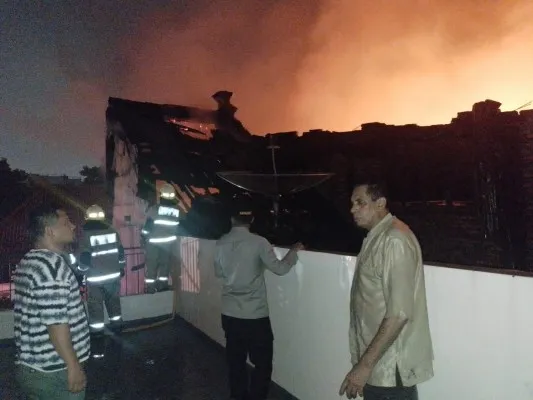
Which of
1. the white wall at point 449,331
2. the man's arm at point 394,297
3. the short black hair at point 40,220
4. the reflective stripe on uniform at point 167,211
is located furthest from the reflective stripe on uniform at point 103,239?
the man's arm at point 394,297

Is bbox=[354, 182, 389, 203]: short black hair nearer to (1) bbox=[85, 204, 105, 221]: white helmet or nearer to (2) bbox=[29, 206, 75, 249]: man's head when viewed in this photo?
(2) bbox=[29, 206, 75, 249]: man's head

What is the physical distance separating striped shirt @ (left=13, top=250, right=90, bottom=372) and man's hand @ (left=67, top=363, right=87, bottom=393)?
0.09m

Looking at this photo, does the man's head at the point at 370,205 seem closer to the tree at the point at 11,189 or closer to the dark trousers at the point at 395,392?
the dark trousers at the point at 395,392

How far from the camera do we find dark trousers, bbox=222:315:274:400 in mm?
4082

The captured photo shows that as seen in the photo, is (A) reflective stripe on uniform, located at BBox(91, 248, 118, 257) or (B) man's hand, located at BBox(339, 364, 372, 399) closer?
(B) man's hand, located at BBox(339, 364, 372, 399)

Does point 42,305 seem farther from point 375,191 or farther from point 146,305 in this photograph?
point 146,305

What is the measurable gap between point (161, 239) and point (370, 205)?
20.4ft

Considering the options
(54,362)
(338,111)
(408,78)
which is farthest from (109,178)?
(54,362)

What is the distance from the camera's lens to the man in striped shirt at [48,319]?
2.50 metres

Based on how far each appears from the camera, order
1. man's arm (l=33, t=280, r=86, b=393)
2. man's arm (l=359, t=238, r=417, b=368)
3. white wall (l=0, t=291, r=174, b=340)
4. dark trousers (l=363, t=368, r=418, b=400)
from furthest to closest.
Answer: white wall (l=0, t=291, r=174, b=340)
man's arm (l=33, t=280, r=86, b=393)
dark trousers (l=363, t=368, r=418, b=400)
man's arm (l=359, t=238, r=417, b=368)

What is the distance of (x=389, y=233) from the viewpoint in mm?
2195

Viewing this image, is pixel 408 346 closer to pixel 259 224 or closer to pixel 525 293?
pixel 525 293

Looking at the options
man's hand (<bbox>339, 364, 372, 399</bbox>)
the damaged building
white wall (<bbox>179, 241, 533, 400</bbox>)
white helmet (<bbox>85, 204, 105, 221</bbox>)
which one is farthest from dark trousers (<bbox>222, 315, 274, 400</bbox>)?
white helmet (<bbox>85, 204, 105, 221</bbox>)

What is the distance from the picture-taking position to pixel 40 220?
269cm
